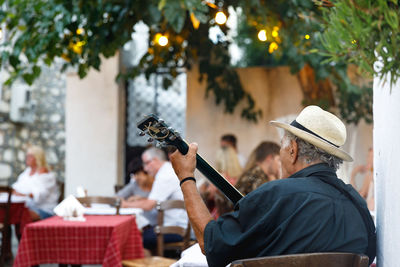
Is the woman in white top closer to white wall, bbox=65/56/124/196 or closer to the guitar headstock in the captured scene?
white wall, bbox=65/56/124/196

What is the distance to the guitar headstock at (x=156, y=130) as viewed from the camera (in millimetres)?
2475

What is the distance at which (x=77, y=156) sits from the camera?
9.55 meters

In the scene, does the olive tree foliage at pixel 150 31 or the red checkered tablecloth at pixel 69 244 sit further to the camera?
the olive tree foliage at pixel 150 31

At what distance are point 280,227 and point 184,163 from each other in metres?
0.50

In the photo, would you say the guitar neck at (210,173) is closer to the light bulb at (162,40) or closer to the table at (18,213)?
the table at (18,213)

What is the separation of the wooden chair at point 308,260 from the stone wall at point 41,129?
35.1 feet

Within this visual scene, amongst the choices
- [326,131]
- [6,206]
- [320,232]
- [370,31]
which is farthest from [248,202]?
[6,206]

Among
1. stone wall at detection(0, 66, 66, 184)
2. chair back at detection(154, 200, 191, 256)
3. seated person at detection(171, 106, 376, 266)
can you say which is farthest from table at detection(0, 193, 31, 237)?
seated person at detection(171, 106, 376, 266)

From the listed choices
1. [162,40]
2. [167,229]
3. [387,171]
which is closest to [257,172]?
[167,229]

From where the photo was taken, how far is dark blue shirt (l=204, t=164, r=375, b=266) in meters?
2.16

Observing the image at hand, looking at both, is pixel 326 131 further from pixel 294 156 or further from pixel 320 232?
pixel 320 232

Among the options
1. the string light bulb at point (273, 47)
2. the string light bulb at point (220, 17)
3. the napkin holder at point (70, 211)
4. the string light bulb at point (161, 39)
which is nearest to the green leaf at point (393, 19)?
the napkin holder at point (70, 211)

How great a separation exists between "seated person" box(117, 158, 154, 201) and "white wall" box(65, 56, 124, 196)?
6.05 ft

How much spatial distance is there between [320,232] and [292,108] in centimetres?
761
